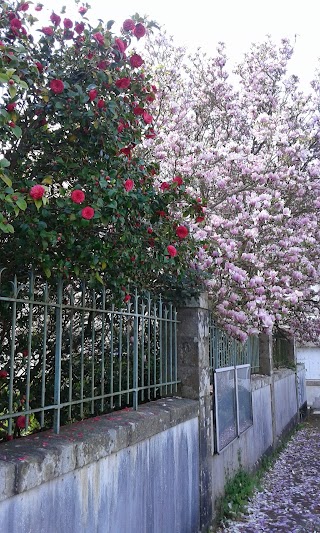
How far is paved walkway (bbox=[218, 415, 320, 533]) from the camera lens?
6.03 meters

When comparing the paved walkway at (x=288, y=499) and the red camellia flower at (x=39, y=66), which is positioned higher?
the red camellia flower at (x=39, y=66)

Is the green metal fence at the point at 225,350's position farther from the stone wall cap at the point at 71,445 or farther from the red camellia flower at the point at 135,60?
the red camellia flower at the point at 135,60

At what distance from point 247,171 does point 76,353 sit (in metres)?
4.71

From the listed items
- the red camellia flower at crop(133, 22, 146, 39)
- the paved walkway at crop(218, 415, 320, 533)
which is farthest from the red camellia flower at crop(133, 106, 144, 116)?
the paved walkway at crop(218, 415, 320, 533)

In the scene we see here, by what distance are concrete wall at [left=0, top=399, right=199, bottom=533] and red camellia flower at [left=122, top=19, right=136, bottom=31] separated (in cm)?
269

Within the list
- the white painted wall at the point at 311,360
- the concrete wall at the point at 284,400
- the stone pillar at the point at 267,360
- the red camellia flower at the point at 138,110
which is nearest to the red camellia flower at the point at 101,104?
the red camellia flower at the point at 138,110

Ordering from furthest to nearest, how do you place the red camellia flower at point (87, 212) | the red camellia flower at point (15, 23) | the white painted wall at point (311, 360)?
the white painted wall at point (311, 360)
the red camellia flower at point (15, 23)
the red camellia flower at point (87, 212)

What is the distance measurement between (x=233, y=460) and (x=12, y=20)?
5.89 m

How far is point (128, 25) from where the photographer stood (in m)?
3.53

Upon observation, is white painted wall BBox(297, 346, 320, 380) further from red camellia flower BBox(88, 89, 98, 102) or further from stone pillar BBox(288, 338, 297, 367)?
red camellia flower BBox(88, 89, 98, 102)

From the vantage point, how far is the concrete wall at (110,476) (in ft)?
8.38

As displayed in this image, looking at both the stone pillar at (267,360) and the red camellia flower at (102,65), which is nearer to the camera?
the red camellia flower at (102,65)

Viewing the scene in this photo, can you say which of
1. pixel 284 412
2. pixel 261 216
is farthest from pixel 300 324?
pixel 261 216

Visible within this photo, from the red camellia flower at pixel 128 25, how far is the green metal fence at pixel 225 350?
3.68 m
